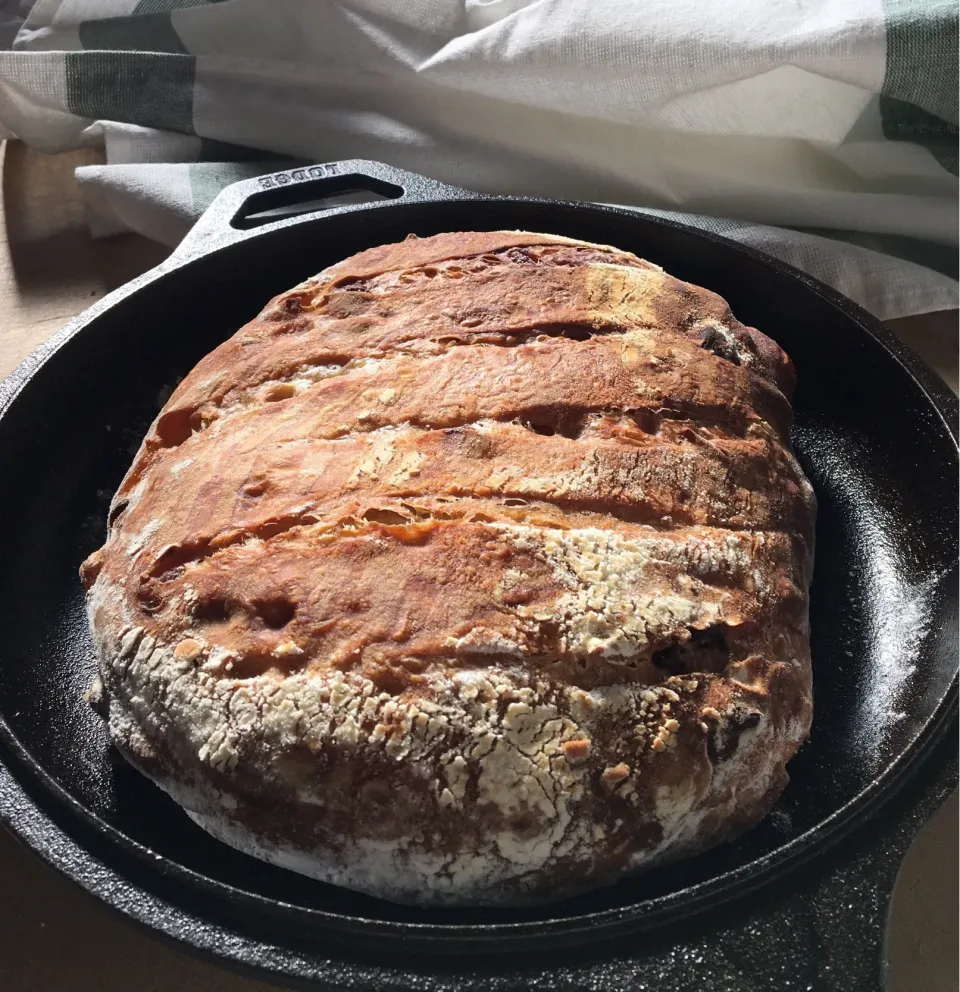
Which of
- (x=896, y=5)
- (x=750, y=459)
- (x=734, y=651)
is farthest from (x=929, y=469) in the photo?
(x=896, y=5)

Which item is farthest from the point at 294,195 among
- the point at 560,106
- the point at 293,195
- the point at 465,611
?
the point at 465,611

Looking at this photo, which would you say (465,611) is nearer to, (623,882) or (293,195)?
(623,882)

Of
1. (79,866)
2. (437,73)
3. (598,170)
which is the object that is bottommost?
(79,866)

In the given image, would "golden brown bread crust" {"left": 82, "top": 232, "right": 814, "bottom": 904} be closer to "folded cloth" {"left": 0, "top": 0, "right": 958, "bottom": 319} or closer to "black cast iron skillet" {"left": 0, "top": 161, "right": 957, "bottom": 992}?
"black cast iron skillet" {"left": 0, "top": 161, "right": 957, "bottom": 992}

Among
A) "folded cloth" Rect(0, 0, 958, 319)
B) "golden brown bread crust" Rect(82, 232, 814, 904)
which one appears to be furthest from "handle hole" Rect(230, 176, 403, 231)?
"golden brown bread crust" Rect(82, 232, 814, 904)

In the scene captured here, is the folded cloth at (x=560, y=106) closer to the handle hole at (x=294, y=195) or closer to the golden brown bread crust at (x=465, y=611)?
the handle hole at (x=294, y=195)

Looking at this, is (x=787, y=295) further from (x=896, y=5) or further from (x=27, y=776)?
(x=27, y=776)
